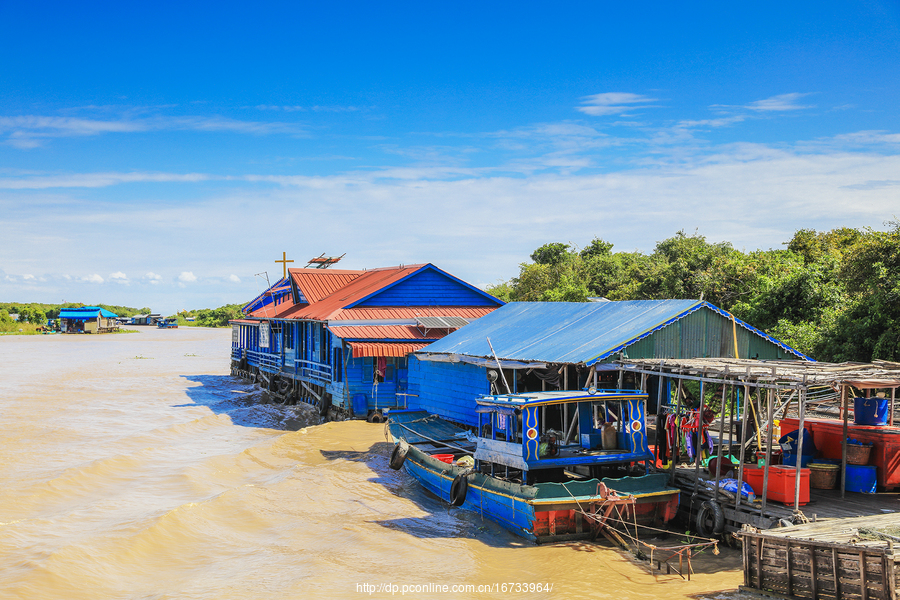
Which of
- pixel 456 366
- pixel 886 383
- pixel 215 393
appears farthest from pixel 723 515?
pixel 215 393

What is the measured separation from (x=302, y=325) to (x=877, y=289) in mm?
23071

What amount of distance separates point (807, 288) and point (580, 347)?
14368 millimetres

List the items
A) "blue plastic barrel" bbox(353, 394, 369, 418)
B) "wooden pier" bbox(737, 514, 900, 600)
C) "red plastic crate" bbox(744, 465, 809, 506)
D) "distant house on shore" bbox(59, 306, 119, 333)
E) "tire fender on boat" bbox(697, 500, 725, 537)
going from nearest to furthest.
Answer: "wooden pier" bbox(737, 514, 900, 600) < "red plastic crate" bbox(744, 465, 809, 506) < "tire fender on boat" bbox(697, 500, 725, 537) < "blue plastic barrel" bbox(353, 394, 369, 418) < "distant house on shore" bbox(59, 306, 119, 333)

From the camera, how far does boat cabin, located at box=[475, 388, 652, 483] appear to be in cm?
1341

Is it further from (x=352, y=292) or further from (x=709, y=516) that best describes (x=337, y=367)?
(x=709, y=516)

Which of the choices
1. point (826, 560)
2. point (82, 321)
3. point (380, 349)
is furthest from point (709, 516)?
point (82, 321)

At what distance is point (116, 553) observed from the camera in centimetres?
1320

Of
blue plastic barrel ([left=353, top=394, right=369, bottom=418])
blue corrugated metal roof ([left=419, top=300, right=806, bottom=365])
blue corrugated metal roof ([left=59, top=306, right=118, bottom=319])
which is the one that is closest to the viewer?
blue corrugated metal roof ([left=419, top=300, right=806, bottom=365])

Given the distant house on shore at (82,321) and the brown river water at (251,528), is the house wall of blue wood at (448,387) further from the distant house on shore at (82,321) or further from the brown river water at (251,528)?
the distant house on shore at (82,321)

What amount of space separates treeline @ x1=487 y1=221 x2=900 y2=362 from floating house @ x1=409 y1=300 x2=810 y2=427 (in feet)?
14.6

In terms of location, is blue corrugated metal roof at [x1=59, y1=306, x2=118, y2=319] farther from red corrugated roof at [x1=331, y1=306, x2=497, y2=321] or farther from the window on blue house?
red corrugated roof at [x1=331, y1=306, x2=497, y2=321]

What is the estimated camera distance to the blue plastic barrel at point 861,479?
1273 cm

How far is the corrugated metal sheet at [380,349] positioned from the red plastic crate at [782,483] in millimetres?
14412

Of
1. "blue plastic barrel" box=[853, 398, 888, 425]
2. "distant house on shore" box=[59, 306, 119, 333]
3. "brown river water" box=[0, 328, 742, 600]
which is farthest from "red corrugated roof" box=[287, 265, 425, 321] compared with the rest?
"distant house on shore" box=[59, 306, 119, 333]
